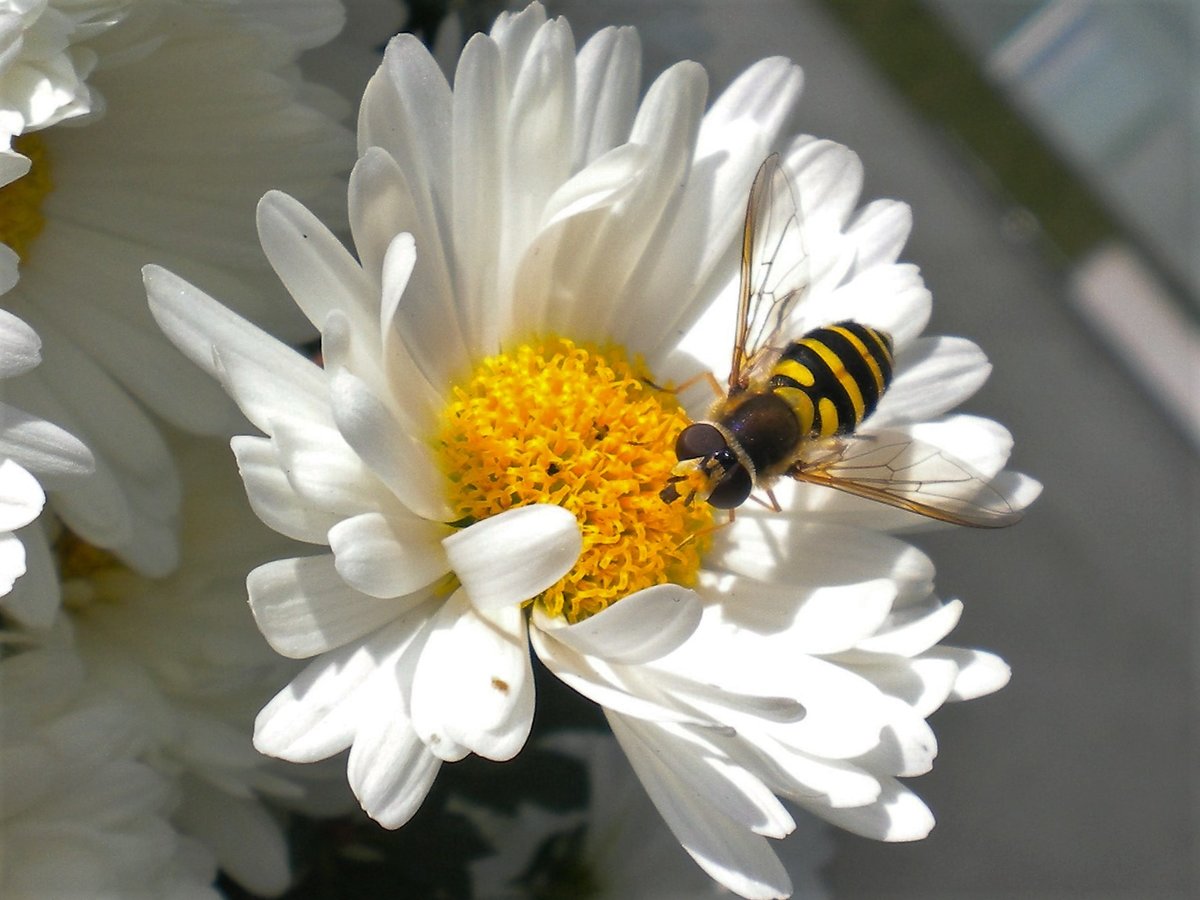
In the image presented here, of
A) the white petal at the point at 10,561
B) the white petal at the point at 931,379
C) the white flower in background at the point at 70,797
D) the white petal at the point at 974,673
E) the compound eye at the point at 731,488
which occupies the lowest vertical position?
the white flower in background at the point at 70,797

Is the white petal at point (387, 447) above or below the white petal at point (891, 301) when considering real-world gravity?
below

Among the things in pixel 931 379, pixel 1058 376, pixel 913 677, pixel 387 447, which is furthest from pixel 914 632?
pixel 1058 376

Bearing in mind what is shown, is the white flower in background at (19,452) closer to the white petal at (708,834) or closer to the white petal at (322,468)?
the white petal at (322,468)

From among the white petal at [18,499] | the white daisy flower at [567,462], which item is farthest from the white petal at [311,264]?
the white petal at [18,499]

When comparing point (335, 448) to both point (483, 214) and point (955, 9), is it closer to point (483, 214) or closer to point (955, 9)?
point (483, 214)

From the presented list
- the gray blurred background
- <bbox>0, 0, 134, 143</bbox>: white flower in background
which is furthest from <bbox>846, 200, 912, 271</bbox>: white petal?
the gray blurred background

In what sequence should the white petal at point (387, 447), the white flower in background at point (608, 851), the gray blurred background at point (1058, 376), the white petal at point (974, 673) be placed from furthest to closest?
the gray blurred background at point (1058, 376), the white flower in background at point (608, 851), the white petal at point (974, 673), the white petal at point (387, 447)

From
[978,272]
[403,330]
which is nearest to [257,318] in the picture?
[403,330]
